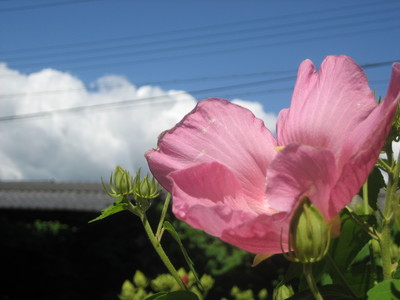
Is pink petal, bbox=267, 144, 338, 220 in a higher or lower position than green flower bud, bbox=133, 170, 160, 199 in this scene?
higher

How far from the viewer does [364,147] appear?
0.28 metres

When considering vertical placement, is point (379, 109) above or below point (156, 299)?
above

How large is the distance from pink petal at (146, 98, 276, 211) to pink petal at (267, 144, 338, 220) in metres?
0.05

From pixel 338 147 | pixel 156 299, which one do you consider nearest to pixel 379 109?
pixel 338 147

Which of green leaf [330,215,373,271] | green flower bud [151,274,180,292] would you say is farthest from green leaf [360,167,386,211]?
green flower bud [151,274,180,292]

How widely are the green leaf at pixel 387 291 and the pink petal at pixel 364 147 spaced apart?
0.05 m

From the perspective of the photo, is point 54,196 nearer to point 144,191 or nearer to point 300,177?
point 144,191

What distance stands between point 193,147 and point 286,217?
8 cm

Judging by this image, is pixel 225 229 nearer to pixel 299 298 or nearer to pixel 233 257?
pixel 299 298

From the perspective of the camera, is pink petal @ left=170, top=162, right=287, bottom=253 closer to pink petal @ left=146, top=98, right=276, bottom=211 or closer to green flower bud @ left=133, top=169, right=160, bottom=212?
pink petal @ left=146, top=98, right=276, bottom=211

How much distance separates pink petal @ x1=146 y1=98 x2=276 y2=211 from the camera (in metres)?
0.34

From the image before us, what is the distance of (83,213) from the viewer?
8.06 metres

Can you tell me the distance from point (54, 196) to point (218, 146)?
9328 millimetres

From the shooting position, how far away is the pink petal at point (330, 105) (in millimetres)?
315
